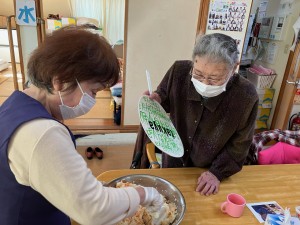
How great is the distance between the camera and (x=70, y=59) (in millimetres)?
645

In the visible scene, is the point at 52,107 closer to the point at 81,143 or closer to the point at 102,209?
the point at 102,209

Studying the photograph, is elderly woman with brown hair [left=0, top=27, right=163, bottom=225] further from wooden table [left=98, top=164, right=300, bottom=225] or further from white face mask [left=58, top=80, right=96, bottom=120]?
wooden table [left=98, top=164, right=300, bottom=225]

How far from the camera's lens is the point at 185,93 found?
1.29 m

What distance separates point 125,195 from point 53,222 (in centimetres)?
28

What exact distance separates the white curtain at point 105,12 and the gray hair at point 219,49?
216 inches

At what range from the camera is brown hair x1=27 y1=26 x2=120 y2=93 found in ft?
2.13

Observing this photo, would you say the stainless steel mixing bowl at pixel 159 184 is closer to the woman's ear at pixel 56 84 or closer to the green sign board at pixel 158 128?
the green sign board at pixel 158 128

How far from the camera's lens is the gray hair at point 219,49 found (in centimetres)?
104

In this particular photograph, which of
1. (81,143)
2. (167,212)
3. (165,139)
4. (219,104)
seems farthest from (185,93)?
(81,143)

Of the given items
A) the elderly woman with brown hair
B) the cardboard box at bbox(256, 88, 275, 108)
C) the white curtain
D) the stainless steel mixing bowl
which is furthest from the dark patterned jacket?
the white curtain

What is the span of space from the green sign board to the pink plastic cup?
256 mm

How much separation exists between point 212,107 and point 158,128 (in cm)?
29

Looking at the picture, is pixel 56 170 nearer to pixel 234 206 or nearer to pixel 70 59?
pixel 70 59

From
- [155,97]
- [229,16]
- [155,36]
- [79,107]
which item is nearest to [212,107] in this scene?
[155,97]
